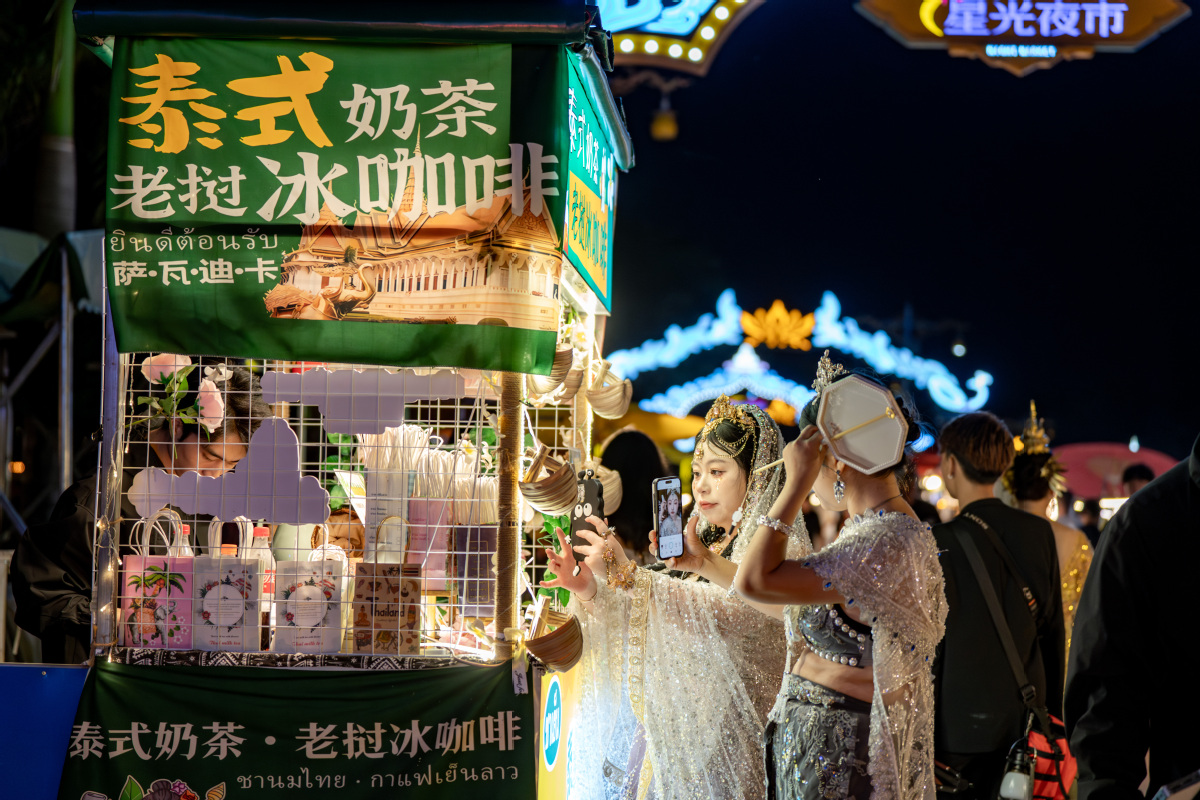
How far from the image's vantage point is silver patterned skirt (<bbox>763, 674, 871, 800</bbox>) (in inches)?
82.4

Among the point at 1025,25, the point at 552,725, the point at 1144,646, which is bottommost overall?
the point at 552,725


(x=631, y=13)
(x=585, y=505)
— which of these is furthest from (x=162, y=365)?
(x=631, y=13)

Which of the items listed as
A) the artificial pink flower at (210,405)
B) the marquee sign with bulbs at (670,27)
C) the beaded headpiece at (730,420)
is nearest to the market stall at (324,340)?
the artificial pink flower at (210,405)

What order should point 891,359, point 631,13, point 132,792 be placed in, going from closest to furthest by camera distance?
point 132,792 < point 631,13 < point 891,359

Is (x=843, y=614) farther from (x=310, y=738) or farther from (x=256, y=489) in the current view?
(x=256, y=489)

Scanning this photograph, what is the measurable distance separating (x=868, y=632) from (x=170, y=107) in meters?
2.25

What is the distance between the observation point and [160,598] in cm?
260

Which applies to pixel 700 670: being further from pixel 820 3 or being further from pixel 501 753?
pixel 820 3

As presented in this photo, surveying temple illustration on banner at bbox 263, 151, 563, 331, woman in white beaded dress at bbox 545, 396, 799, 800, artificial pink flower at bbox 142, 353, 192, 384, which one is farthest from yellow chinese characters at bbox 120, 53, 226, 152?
woman in white beaded dress at bbox 545, 396, 799, 800

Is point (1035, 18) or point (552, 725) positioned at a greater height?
point (1035, 18)

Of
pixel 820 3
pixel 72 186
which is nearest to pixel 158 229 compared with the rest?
pixel 72 186

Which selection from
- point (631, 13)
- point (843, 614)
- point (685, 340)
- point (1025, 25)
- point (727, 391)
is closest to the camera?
point (843, 614)

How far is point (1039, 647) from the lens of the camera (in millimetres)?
3059

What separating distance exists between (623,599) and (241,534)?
1.10m
